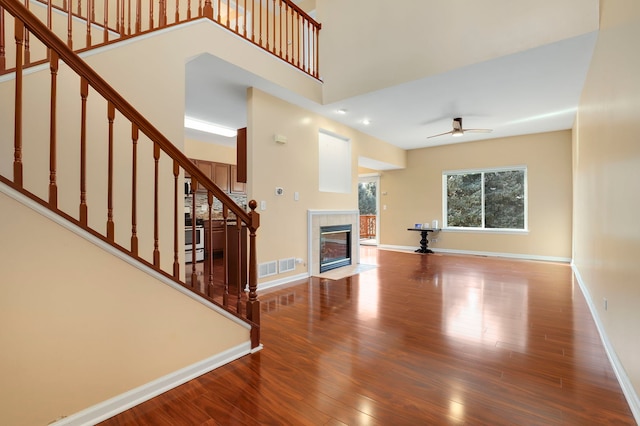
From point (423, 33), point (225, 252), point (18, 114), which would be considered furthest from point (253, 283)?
point (423, 33)

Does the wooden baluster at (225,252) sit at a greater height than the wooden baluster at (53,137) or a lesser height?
lesser

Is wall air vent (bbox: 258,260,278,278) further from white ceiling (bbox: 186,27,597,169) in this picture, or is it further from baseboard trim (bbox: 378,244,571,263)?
baseboard trim (bbox: 378,244,571,263)

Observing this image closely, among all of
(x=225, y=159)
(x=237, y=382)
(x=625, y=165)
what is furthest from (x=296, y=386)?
(x=225, y=159)

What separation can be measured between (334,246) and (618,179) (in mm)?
4113

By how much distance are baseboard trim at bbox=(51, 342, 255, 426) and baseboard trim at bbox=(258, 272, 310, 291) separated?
6.40 ft

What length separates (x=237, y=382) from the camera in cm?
197

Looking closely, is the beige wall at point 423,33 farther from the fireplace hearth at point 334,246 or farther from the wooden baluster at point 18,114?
the wooden baluster at point 18,114

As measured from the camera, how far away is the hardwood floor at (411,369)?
5.48 feet

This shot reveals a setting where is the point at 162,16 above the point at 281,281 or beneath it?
above

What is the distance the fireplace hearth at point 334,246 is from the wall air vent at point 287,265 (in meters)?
0.72

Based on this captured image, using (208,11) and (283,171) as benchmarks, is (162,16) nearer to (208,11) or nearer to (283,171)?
(208,11)

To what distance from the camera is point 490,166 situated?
7211 mm

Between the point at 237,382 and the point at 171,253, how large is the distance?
1.70m

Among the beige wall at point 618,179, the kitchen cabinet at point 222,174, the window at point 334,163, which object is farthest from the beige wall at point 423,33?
the kitchen cabinet at point 222,174
